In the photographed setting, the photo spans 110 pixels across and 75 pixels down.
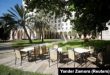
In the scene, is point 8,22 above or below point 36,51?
Answer: above

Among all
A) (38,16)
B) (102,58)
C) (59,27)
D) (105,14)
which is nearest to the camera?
(102,58)

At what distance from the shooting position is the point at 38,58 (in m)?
15.2

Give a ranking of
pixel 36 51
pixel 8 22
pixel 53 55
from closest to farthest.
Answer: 1. pixel 53 55
2. pixel 36 51
3. pixel 8 22

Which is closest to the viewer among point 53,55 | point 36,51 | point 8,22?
point 53,55

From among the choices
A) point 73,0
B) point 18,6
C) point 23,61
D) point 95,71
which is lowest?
point 23,61

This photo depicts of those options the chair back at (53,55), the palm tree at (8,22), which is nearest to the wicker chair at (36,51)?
the chair back at (53,55)

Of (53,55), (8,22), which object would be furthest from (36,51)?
(8,22)

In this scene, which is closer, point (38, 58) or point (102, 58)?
point (102, 58)

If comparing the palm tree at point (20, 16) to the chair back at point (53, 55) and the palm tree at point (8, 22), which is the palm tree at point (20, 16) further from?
the chair back at point (53, 55)

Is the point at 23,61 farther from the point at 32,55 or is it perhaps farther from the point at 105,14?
the point at 105,14

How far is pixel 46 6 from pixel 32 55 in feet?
10.6

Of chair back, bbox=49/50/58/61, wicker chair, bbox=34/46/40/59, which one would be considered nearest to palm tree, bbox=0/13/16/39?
wicker chair, bbox=34/46/40/59

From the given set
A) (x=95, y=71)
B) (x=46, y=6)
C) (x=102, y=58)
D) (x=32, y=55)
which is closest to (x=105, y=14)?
(x=102, y=58)

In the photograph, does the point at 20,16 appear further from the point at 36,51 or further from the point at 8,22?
the point at 36,51
